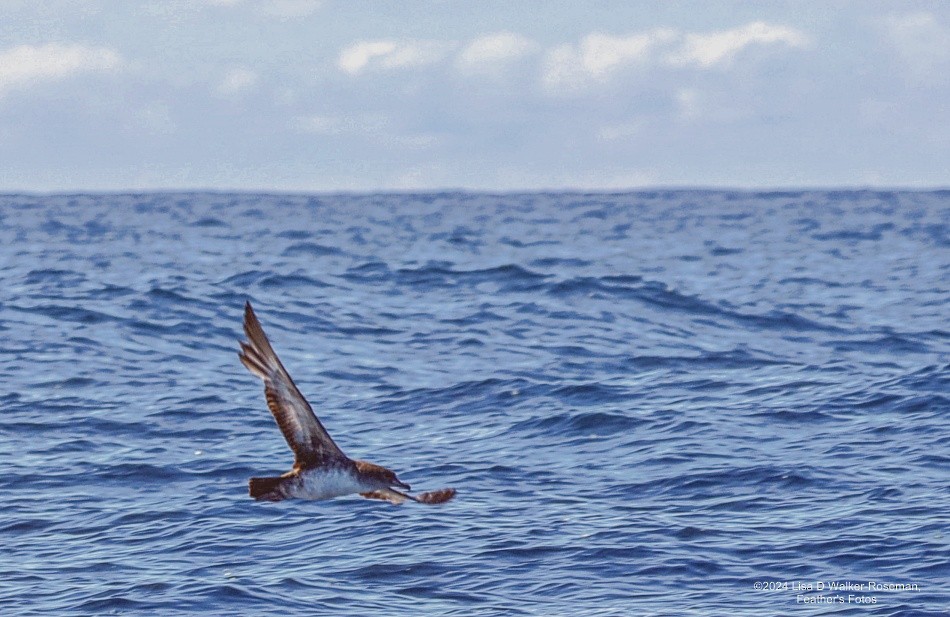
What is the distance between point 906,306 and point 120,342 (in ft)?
58.9

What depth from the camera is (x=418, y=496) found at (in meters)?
9.97

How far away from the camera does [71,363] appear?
22.5 meters

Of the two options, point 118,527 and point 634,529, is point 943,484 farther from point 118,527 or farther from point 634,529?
point 118,527

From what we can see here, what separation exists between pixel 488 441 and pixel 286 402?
8273 mm

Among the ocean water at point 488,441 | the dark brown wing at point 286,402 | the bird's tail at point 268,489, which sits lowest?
the ocean water at point 488,441

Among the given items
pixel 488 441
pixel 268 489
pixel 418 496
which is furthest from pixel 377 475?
pixel 488 441

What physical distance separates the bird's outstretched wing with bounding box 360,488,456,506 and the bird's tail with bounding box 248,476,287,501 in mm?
868

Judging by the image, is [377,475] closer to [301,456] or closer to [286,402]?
[301,456]

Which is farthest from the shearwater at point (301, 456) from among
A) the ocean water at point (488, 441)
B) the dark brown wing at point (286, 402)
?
the ocean water at point (488, 441)

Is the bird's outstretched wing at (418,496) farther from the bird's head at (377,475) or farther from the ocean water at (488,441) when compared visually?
the ocean water at (488,441)

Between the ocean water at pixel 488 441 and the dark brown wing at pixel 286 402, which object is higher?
the dark brown wing at pixel 286 402

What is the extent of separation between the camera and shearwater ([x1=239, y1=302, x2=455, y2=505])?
966 centimetres

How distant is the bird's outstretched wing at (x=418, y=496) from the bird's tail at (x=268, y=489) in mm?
868

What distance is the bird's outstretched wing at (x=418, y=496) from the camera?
974 cm
